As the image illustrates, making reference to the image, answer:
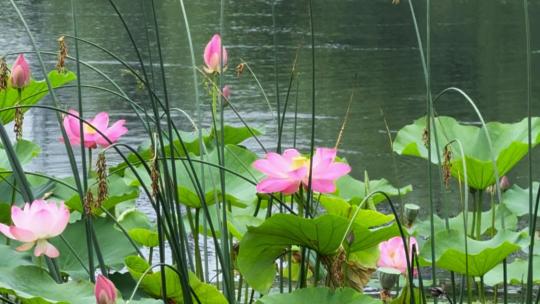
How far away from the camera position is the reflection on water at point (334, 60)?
4.51 meters

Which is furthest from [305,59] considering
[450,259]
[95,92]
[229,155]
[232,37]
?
[450,259]

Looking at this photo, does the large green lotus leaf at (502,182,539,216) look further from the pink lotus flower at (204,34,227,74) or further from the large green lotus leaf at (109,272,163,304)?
the large green lotus leaf at (109,272,163,304)

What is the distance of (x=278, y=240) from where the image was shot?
1354 millimetres

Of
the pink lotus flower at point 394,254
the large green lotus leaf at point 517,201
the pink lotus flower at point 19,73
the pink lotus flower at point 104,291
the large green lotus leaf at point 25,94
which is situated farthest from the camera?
the large green lotus leaf at point 517,201

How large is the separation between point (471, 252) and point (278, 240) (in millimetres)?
355

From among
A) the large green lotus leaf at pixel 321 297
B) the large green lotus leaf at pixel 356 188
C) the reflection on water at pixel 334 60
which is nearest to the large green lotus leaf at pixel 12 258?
the large green lotus leaf at pixel 321 297

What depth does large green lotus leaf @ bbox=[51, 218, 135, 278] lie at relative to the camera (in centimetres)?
160

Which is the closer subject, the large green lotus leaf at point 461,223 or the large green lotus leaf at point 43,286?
the large green lotus leaf at point 43,286

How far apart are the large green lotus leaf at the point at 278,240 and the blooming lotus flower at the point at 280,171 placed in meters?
0.04

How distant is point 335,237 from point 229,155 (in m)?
0.68

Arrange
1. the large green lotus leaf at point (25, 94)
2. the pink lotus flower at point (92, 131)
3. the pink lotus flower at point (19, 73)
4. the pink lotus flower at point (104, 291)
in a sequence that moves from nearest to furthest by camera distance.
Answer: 1. the pink lotus flower at point (104, 291)
2. the pink lotus flower at point (92, 131)
3. the pink lotus flower at point (19, 73)
4. the large green lotus leaf at point (25, 94)

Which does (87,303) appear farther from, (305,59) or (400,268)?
(305,59)

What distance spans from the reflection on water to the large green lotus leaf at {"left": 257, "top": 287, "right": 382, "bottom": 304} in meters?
2.01

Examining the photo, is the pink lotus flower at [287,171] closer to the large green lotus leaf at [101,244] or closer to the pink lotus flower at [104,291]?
the pink lotus flower at [104,291]
